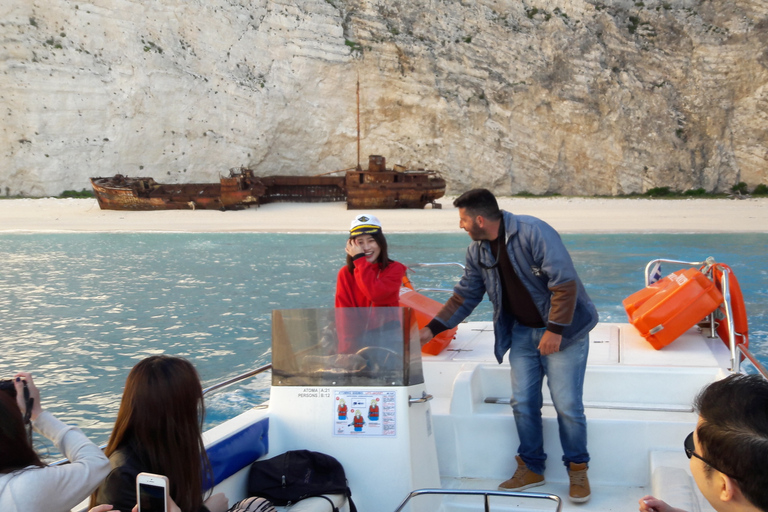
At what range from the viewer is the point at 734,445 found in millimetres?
1371

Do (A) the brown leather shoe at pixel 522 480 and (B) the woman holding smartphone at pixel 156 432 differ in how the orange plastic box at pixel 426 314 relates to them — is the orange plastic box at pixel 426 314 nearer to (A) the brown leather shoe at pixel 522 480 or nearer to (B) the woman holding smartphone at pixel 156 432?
A: (A) the brown leather shoe at pixel 522 480

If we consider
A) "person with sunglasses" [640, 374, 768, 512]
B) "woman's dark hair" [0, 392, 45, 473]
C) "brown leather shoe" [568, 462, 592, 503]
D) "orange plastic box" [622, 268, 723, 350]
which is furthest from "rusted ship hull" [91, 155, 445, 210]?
"person with sunglasses" [640, 374, 768, 512]

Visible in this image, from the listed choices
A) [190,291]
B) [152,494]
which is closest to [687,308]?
[152,494]

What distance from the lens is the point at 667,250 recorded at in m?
16.3

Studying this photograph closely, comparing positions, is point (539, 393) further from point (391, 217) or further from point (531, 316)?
point (391, 217)

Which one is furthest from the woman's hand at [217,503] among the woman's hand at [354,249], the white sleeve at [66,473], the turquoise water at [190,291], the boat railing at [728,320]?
the turquoise water at [190,291]

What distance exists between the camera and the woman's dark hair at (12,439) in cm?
171

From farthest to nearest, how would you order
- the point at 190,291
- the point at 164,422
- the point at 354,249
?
the point at 190,291 → the point at 354,249 → the point at 164,422

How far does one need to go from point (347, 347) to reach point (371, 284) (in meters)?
0.68

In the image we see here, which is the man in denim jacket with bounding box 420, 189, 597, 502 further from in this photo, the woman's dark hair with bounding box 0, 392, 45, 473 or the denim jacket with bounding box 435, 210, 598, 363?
the woman's dark hair with bounding box 0, 392, 45, 473

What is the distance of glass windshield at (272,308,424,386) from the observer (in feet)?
9.70

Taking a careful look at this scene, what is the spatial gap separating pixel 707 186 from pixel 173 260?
27226mm

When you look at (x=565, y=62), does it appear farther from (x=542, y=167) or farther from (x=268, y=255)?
(x=268, y=255)

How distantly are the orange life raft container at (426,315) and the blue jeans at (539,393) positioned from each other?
1400mm
